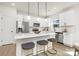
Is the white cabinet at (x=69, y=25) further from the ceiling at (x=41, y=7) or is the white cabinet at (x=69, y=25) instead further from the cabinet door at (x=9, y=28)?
the cabinet door at (x=9, y=28)

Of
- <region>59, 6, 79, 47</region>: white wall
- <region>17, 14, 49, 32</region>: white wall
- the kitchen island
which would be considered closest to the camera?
the kitchen island

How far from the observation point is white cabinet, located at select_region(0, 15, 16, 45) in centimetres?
278

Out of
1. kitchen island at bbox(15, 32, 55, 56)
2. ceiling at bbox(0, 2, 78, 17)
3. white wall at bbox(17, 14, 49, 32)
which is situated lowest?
kitchen island at bbox(15, 32, 55, 56)

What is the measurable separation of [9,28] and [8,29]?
6 centimetres

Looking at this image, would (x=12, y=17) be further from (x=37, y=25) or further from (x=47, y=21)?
(x=47, y=21)

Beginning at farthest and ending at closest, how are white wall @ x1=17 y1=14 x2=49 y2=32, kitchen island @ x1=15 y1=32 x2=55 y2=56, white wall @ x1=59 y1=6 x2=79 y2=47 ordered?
1. white wall @ x1=59 y1=6 x2=79 y2=47
2. white wall @ x1=17 y1=14 x2=49 y2=32
3. kitchen island @ x1=15 y1=32 x2=55 y2=56

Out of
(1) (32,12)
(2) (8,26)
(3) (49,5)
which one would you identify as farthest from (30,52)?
(3) (49,5)

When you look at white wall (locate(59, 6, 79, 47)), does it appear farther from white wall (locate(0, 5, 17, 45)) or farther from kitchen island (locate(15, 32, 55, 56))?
white wall (locate(0, 5, 17, 45))

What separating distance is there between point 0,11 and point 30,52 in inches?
78.7

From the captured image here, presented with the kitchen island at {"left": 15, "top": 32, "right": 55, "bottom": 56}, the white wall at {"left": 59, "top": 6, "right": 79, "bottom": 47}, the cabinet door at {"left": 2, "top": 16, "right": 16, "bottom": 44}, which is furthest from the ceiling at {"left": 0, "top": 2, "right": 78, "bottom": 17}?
the kitchen island at {"left": 15, "top": 32, "right": 55, "bottom": 56}

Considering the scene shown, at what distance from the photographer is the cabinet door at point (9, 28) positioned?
2.77m

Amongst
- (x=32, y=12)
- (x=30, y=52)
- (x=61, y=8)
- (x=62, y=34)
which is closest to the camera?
(x=30, y=52)

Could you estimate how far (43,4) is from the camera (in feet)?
9.90

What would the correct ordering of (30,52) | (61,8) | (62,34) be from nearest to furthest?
(30,52) → (61,8) → (62,34)
